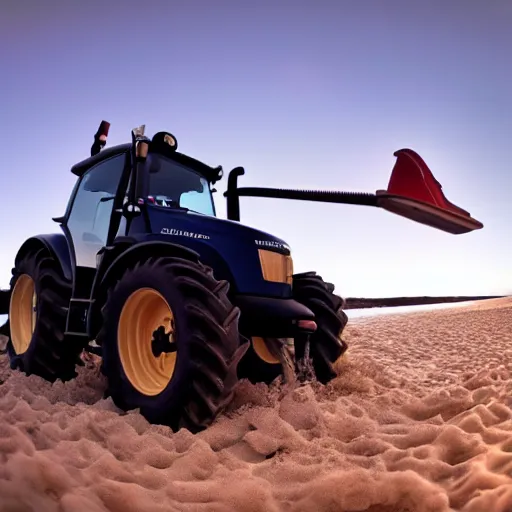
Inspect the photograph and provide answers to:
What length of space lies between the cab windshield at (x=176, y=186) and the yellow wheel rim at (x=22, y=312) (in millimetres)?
2038

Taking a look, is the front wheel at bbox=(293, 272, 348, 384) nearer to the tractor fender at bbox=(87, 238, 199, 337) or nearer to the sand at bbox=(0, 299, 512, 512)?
the sand at bbox=(0, 299, 512, 512)

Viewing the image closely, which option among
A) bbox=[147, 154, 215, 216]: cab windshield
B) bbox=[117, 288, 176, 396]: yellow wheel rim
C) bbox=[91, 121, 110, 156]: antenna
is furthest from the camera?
bbox=[91, 121, 110, 156]: antenna

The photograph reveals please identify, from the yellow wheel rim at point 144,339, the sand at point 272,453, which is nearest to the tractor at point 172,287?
the yellow wheel rim at point 144,339

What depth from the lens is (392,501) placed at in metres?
2.15

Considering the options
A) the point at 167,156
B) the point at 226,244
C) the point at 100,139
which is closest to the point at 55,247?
the point at 100,139

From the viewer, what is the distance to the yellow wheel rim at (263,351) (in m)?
4.32

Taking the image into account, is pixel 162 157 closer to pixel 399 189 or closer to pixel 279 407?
pixel 399 189

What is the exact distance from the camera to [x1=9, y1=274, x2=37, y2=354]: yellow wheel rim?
5.54 metres

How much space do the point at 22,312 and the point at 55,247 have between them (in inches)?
43.8

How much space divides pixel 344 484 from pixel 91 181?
4066 millimetres

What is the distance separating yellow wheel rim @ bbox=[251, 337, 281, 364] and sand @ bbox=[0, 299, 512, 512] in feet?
1.38

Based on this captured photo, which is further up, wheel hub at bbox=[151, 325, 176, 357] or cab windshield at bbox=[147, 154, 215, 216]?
cab windshield at bbox=[147, 154, 215, 216]

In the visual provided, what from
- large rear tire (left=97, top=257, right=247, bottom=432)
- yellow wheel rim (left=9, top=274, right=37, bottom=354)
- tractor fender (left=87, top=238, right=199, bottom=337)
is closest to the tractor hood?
tractor fender (left=87, top=238, right=199, bottom=337)

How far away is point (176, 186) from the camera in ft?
15.5
